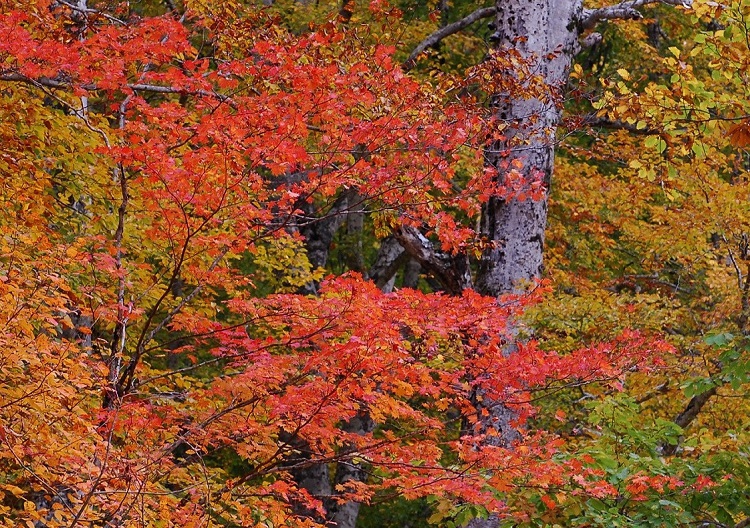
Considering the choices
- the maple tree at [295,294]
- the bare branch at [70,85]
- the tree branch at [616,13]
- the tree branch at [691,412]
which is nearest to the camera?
the maple tree at [295,294]

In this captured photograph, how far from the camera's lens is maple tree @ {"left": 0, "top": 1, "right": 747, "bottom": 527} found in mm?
6820

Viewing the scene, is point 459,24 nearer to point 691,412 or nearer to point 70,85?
point 691,412

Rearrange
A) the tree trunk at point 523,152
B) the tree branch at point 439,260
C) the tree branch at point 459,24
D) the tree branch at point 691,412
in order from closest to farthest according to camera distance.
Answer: the tree trunk at point 523,152, the tree branch at point 439,260, the tree branch at point 691,412, the tree branch at point 459,24

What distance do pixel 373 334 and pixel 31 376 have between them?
2357 mm

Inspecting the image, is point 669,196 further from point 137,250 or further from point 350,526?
point 350,526

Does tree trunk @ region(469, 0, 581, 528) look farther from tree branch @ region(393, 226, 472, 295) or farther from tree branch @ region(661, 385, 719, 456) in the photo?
tree branch @ region(661, 385, 719, 456)

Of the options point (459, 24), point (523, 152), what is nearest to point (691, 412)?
point (523, 152)

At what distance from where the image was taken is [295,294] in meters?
9.46

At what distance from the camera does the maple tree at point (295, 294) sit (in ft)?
22.4

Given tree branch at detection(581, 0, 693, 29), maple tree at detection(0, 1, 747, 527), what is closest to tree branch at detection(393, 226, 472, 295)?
maple tree at detection(0, 1, 747, 527)

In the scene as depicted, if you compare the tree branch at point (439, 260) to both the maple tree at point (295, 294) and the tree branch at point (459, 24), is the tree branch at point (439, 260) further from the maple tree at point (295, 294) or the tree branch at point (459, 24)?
the tree branch at point (459, 24)

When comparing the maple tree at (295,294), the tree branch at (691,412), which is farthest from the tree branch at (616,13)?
the tree branch at (691,412)

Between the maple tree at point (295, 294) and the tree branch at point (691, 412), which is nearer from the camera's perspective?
the maple tree at point (295, 294)

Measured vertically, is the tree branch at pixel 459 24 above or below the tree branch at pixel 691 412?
above
